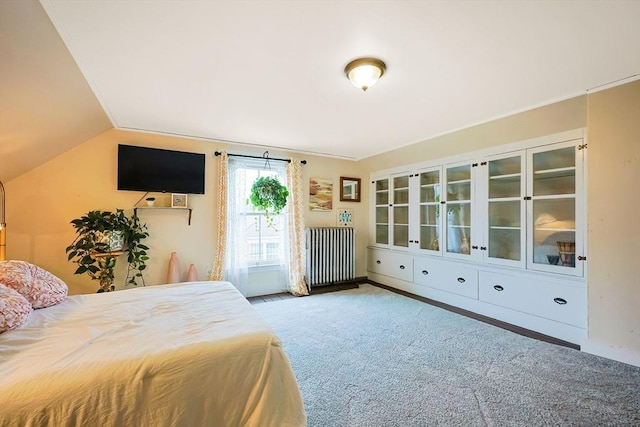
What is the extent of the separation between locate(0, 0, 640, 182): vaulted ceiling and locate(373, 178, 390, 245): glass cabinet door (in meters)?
2.01

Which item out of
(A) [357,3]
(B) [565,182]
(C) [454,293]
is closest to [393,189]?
(C) [454,293]

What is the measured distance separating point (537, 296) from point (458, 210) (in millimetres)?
1339

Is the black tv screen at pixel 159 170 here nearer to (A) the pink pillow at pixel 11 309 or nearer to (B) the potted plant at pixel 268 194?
(B) the potted plant at pixel 268 194

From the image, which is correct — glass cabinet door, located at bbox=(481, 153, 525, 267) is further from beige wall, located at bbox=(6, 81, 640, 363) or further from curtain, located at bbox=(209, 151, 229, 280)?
curtain, located at bbox=(209, 151, 229, 280)

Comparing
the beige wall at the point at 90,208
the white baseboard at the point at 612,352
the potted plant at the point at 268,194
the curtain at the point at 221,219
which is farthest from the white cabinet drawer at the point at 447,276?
the beige wall at the point at 90,208

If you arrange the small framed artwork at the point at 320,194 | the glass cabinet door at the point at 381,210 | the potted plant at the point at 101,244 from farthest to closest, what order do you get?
the glass cabinet door at the point at 381,210 < the small framed artwork at the point at 320,194 < the potted plant at the point at 101,244

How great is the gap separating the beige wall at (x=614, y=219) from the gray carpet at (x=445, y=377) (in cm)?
30

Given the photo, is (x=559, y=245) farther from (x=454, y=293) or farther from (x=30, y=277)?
(x=30, y=277)

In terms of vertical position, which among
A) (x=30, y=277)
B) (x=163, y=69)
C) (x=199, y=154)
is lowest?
(x=30, y=277)

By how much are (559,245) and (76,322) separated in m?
4.10

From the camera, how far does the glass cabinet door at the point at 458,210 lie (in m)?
3.64

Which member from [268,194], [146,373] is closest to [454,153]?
[268,194]

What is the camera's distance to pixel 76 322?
1542 mm

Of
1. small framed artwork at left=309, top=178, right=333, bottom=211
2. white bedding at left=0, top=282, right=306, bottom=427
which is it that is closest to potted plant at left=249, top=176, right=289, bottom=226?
small framed artwork at left=309, top=178, right=333, bottom=211
